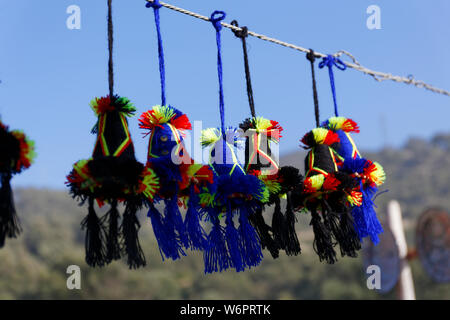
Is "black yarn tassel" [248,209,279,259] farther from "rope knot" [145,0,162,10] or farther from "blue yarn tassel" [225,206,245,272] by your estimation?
"rope knot" [145,0,162,10]

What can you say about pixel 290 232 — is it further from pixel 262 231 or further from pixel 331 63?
pixel 331 63

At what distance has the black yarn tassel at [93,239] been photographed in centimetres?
145

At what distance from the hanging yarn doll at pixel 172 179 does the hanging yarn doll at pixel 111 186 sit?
66 millimetres

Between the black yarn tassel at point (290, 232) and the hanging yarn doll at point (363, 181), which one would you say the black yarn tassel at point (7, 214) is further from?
the hanging yarn doll at point (363, 181)

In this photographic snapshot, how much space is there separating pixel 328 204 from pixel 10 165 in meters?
1.08

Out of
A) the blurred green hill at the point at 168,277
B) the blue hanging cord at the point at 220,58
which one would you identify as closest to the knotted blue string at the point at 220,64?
the blue hanging cord at the point at 220,58

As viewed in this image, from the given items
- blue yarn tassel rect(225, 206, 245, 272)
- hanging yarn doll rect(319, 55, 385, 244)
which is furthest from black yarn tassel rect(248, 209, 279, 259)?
hanging yarn doll rect(319, 55, 385, 244)

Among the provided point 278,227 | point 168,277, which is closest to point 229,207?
point 278,227

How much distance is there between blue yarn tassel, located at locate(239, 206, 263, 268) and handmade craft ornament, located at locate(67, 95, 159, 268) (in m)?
0.36

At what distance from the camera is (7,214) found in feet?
4.17

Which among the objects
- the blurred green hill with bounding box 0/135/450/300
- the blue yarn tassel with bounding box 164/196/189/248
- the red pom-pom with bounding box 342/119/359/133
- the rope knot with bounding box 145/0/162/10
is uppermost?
the blurred green hill with bounding box 0/135/450/300

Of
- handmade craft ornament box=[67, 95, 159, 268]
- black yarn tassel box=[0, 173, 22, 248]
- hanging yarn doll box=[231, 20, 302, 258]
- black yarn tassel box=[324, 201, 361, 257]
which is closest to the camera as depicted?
black yarn tassel box=[0, 173, 22, 248]

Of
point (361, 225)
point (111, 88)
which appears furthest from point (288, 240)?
point (111, 88)

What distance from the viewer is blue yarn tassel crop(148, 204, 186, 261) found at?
61.6 inches
